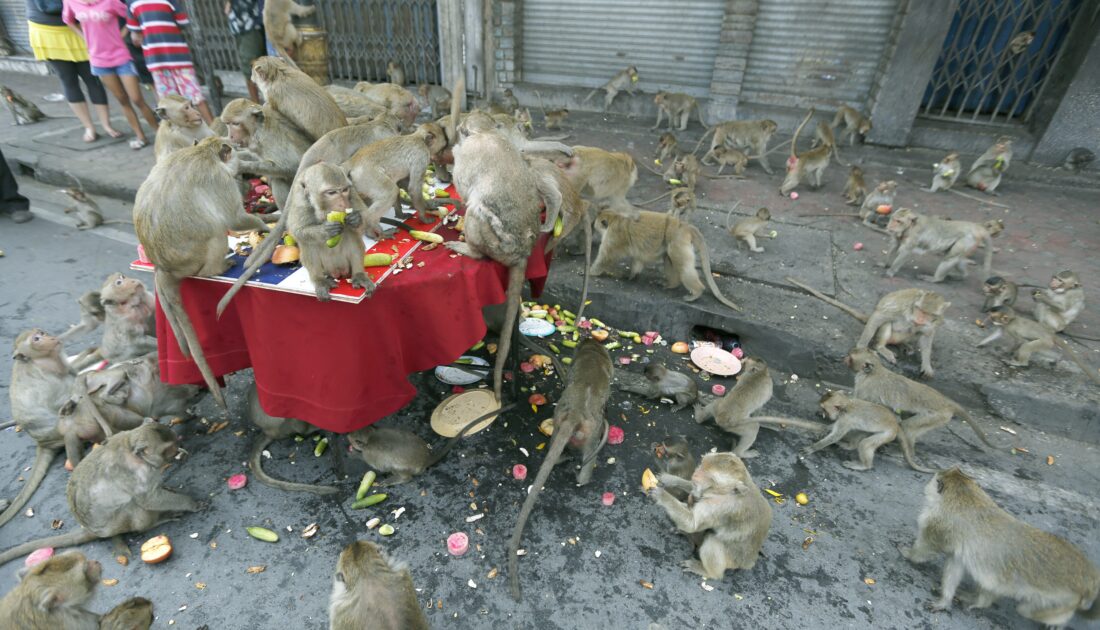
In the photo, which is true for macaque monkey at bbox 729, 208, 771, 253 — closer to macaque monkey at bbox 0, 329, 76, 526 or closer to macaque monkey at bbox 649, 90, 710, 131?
macaque monkey at bbox 649, 90, 710, 131

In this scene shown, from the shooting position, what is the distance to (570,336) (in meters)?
5.53

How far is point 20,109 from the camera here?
33.9ft

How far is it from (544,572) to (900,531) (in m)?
2.48

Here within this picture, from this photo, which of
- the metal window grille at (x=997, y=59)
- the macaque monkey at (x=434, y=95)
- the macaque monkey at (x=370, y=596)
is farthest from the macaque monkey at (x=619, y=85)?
the macaque monkey at (x=370, y=596)

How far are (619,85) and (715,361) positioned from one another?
7.77m

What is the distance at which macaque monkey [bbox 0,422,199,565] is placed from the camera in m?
3.22

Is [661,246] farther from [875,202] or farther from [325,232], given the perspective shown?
[875,202]

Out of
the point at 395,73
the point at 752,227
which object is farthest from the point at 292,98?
the point at 395,73

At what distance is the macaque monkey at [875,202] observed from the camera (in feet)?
22.9

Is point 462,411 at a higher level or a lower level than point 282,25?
lower

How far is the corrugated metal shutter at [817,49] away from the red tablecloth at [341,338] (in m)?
9.08

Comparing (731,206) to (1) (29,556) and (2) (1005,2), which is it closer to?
(2) (1005,2)

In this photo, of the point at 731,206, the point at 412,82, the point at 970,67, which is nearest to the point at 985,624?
the point at 731,206

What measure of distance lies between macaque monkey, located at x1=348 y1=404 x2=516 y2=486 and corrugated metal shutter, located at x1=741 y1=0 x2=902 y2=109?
31.6 ft
